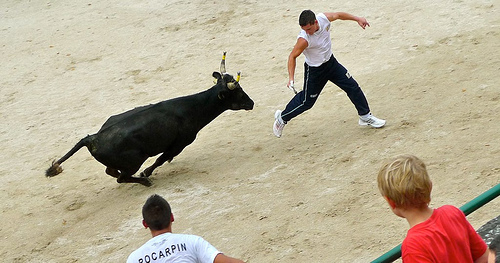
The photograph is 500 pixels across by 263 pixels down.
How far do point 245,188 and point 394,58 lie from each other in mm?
4144

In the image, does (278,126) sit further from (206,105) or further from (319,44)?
(319,44)

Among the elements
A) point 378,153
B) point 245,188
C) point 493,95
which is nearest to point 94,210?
point 245,188

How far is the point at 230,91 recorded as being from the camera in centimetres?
909

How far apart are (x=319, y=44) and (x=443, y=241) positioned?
5.51 m

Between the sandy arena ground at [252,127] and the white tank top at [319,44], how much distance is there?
110 centimetres

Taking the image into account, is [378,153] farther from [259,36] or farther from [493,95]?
[259,36]

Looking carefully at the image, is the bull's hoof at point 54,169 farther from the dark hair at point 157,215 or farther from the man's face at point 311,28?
the dark hair at point 157,215

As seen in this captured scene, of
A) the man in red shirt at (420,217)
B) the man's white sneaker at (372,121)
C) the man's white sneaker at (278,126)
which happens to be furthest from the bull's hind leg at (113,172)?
the man in red shirt at (420,217)

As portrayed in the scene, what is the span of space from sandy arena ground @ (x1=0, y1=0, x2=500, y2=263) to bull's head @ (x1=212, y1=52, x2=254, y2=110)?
57cm

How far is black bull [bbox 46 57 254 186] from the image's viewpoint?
8.33m

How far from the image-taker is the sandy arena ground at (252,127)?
6938 mm

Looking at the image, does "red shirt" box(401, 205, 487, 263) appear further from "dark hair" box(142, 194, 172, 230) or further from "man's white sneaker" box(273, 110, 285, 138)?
"man's white sneaker" box(273, 110, 285, 138)

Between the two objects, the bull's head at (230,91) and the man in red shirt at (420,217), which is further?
the bull's head at (230,91)

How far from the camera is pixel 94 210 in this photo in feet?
27.3
